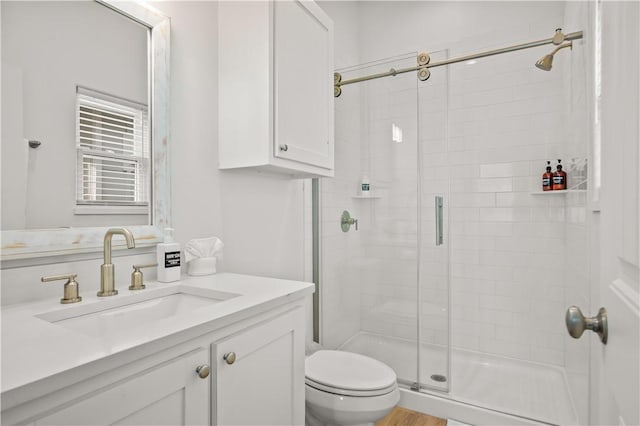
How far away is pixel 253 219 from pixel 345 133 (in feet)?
3.05

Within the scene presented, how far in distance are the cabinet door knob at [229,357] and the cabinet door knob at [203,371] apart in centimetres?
6

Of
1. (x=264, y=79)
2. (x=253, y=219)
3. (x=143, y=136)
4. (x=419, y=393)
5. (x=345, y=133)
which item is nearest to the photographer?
(x=143, y=136)

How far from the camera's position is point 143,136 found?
129 cm

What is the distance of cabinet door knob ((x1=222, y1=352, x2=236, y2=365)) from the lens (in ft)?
2.88

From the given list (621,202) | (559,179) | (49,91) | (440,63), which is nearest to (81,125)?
(49,91)

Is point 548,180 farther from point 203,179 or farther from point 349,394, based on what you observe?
point 203,179

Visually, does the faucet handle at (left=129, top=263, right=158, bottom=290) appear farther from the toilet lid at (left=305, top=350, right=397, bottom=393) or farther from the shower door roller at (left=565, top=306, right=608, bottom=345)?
→ the shower door roller at (left=565, top=306, right=608, bottom=345)

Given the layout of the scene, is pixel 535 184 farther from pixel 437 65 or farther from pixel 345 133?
pixel 345 133

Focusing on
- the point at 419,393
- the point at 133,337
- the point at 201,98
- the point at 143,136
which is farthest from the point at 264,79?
the point at 419,393

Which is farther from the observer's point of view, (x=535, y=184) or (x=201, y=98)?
(x=535, y=184)

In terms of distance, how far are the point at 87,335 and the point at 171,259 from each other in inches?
18.0

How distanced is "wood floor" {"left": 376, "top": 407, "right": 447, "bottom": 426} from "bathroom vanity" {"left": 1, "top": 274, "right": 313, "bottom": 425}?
3.16 feet

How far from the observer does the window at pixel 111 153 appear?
3.70 ft

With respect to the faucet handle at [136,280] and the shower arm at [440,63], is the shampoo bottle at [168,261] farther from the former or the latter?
the shower arm at [440,63]
